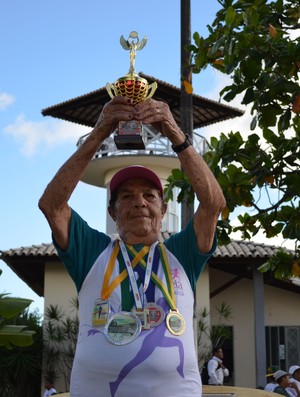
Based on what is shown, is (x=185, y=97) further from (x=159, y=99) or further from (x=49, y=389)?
(x=159, y=99)

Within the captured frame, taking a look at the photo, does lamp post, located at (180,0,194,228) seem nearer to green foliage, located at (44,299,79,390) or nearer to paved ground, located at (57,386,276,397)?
paved ground, located at (57,386,276,397)

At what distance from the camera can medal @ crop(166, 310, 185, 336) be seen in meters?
2.88

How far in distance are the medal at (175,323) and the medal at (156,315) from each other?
0.03m

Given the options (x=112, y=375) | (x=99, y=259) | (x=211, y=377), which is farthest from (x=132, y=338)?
(x=211, y=377)

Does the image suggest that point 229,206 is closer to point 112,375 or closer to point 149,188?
point 149,188

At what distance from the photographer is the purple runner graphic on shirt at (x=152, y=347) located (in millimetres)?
2816

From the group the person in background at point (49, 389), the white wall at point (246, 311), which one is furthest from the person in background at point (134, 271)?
the white wall at point (246, 311)

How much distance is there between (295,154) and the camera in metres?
6.98

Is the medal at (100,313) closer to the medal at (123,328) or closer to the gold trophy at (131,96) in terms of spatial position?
the medal at (123,328)

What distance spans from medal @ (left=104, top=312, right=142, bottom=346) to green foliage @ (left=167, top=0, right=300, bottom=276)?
3700 mm

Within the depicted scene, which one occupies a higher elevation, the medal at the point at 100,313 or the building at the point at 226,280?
the building at the point at 226,280

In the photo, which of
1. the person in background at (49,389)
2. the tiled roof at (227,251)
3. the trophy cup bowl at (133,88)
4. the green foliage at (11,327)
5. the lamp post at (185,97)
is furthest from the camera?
the tiled roof at (227,251)

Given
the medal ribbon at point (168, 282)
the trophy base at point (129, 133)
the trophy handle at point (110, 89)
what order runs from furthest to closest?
the trophy handle at point (110, 89), the trophy base at point (129, 133), the medal ribbon at point (168, 282)

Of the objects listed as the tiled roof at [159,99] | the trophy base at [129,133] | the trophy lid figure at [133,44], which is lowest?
the trophy base at [129,133]
